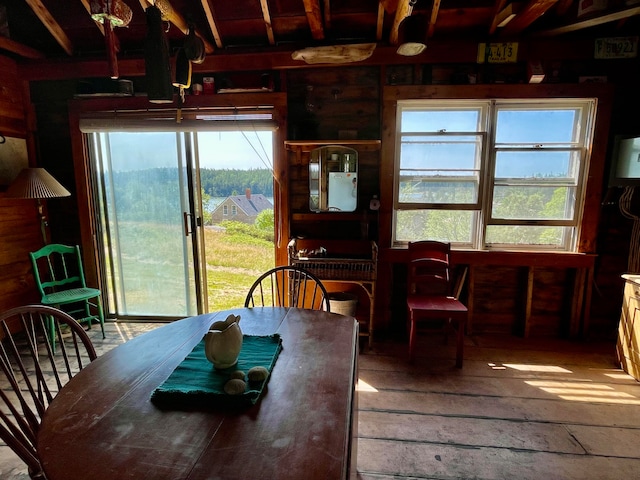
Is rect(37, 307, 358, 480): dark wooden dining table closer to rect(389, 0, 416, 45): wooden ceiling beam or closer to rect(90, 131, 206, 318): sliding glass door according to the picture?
rect(389, 0, 416, 45): wooden ceiling beam

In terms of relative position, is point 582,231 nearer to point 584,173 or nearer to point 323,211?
point 584,173

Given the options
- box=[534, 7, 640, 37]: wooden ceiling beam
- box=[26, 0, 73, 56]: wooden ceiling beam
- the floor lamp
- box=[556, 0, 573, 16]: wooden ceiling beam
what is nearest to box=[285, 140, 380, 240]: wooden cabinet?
box=[534, 7, 640, 37]: wooden ceiling beam

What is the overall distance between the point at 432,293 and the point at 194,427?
2.63 meters

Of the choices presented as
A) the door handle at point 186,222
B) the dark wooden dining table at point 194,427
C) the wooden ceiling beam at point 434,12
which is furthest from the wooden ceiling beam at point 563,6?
the door handle at point 186,222

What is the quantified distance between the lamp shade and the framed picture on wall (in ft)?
1.05

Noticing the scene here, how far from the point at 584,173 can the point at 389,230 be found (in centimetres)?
169

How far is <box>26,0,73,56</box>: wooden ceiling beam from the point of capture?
8.97ft

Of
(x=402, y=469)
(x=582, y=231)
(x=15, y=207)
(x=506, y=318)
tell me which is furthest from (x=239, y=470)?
(x=15, y=207)

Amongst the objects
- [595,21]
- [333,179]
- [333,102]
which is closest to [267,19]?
[333,102]

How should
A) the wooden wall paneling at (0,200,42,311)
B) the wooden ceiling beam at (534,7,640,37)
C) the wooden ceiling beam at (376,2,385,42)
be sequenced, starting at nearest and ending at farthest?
the wooden ceiling beam at (534,7,640,37) < the wooden ceiling beam at (376,2,385,42) < the wooden wall paneling at (0,200,42,311)

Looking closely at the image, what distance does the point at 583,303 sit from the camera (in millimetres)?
3062

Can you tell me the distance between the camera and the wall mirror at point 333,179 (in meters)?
3.14

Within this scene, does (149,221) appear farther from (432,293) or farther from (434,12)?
(434,12)

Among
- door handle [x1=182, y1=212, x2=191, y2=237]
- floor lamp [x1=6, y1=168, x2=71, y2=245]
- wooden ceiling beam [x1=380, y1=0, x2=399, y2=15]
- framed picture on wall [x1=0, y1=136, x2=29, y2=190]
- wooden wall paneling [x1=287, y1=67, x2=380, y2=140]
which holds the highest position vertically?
wooden ceiling beam [x1=380, y1=0, x2=399, y2=15]
